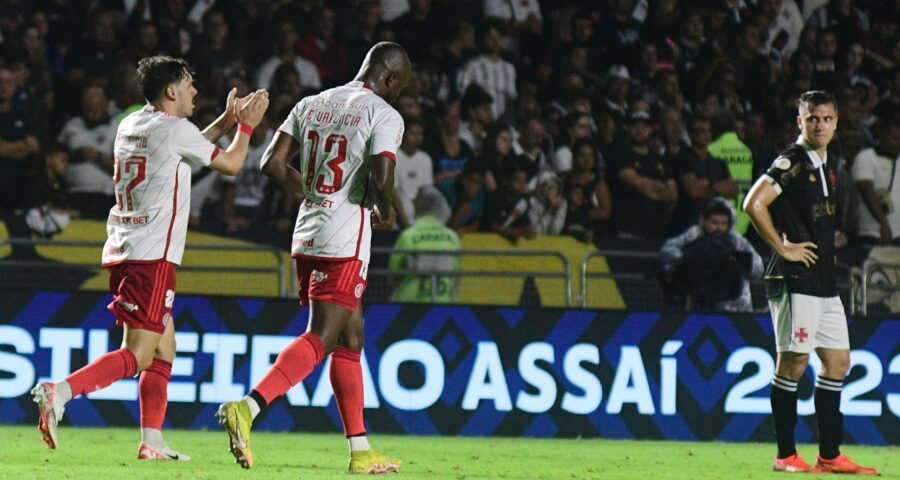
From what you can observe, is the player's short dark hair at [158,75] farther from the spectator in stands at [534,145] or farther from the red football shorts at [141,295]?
the spectator in stands at [534,145]

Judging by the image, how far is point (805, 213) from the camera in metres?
8.37

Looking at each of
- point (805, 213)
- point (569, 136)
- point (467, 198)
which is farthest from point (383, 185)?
point (569, 136)

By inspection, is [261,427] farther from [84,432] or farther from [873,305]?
[873,305]

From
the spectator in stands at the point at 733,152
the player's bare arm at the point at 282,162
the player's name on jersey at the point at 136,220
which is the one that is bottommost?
the spectator in stands at the point at 733,152

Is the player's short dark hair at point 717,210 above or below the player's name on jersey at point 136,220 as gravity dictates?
below

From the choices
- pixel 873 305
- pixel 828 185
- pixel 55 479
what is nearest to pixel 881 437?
pixel 873 305

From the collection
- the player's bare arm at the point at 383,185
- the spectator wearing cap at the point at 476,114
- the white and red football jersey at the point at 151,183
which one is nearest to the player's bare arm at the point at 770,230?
the player's bare arm at the point at 383,185

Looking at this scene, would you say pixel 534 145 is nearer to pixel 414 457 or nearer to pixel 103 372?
pixel 414 457

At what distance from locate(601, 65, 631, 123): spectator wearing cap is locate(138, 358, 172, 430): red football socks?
834cm

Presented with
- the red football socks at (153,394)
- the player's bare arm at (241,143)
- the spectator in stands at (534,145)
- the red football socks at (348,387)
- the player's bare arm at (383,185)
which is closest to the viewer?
the player's bare arm at (383,185)

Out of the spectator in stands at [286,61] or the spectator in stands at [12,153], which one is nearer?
the spectator in stands at [12,153]

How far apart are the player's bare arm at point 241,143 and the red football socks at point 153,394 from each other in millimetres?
1230

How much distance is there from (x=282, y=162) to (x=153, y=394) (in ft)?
5.13

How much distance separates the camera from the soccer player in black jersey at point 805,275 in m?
8.30
